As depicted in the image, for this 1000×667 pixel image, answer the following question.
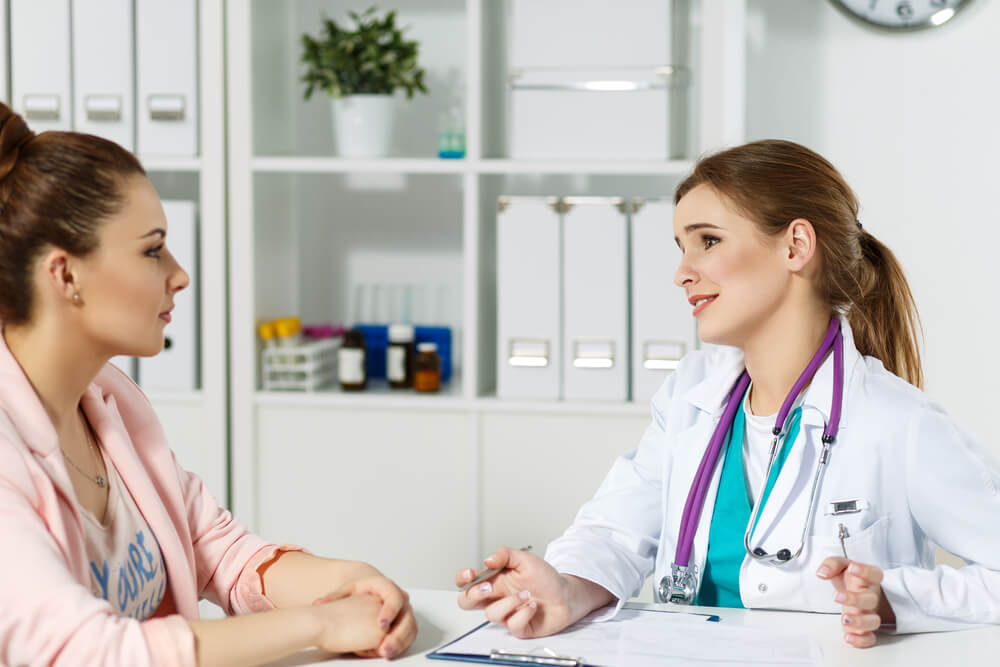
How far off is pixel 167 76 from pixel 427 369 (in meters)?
0.90

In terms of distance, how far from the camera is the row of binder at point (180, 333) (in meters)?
2.39

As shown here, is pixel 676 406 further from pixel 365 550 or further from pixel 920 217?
pixel 920 217

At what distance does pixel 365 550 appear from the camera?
243 cm

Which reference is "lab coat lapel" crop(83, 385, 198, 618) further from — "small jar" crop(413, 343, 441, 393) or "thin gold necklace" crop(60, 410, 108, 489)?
"small jar" crop(413, 343, 441, 393)

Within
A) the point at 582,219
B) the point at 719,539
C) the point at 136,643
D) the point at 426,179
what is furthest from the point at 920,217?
the point at 136,643

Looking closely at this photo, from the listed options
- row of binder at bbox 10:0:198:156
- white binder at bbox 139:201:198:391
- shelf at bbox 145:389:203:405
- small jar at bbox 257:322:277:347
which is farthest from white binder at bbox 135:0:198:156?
shelf at bbox 145:389:203:405

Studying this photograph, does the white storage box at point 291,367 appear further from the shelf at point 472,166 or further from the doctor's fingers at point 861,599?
the doctor's fingers at point 861,599

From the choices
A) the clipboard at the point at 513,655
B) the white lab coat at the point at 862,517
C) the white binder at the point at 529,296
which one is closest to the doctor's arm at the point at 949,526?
the white lab coat at the point at 862,517

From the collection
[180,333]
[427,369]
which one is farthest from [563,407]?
[180,333]

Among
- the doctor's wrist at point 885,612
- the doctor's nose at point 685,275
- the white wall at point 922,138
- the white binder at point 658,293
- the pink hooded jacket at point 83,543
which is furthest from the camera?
the white wall at point 922,138

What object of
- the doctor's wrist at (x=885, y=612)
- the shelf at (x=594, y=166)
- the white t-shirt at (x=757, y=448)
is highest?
the shelf at (x=594, y=166)

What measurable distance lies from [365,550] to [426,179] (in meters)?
0.99

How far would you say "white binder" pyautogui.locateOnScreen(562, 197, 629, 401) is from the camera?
7.49ft

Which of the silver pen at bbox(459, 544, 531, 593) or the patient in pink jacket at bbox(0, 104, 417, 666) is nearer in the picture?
the patient in pink jacket at bbox(0, 104, 417, 666)
